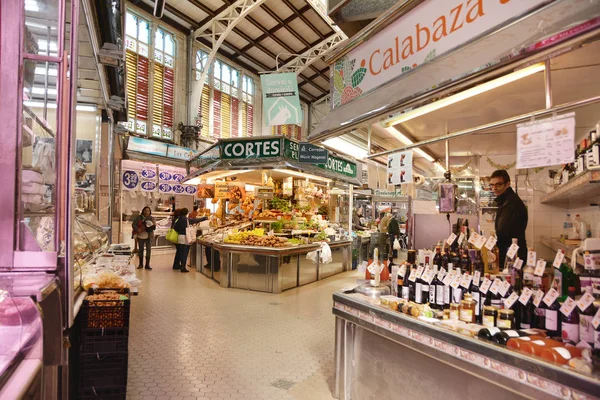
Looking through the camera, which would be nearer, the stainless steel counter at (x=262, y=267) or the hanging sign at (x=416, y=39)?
the hanging sign at (x=416, y=39)

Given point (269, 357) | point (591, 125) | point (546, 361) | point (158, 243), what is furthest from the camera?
point (158, 243)

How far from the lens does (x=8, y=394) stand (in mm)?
1176

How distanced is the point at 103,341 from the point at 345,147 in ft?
9.44

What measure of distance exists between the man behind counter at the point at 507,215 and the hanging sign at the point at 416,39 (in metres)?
1.74

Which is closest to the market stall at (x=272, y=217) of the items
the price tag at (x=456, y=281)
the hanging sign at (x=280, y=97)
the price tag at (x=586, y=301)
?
the hanging sign at (x=280, y=97)

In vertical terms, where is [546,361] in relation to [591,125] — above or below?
below

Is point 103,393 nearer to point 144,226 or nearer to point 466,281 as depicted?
point 466,281

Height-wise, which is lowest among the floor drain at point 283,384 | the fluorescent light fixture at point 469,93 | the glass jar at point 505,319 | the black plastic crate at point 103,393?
the floor drain at point 283,384

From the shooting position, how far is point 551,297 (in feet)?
6.72

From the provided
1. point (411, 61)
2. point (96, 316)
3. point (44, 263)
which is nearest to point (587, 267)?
point (411, 61)

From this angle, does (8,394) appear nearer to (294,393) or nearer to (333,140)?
(294,393)

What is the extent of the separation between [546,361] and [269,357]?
9.16ft

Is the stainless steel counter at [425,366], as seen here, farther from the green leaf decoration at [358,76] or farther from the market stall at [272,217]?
the market stall at [272,217]

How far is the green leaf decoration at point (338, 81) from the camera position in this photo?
11.3ft
